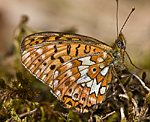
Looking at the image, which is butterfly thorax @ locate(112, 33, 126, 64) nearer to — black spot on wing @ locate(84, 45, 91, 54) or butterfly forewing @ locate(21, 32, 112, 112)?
butterfly forewing @ locate(21, 32, 112, 112)

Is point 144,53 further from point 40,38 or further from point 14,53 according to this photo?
point 40,38

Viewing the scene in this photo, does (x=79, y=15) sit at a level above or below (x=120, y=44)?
above

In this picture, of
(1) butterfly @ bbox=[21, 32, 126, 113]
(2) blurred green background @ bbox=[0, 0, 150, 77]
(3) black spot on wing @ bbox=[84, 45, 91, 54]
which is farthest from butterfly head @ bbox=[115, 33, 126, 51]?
(2) blurred green background @ bbox=[0, 0, 150, 77]

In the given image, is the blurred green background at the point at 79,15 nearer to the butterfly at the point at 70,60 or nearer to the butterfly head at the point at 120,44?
the butterfly at the point at 70,60

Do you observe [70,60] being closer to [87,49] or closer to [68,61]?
[68,61]

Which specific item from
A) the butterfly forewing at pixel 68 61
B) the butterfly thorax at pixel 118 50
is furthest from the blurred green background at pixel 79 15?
the butterfly thorax at pixel 118 50

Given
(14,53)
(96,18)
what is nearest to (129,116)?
(14,53)

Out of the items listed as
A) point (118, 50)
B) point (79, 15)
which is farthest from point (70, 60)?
point (79, 15)

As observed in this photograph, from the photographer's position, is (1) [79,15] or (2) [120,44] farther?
(1) [79,15]
